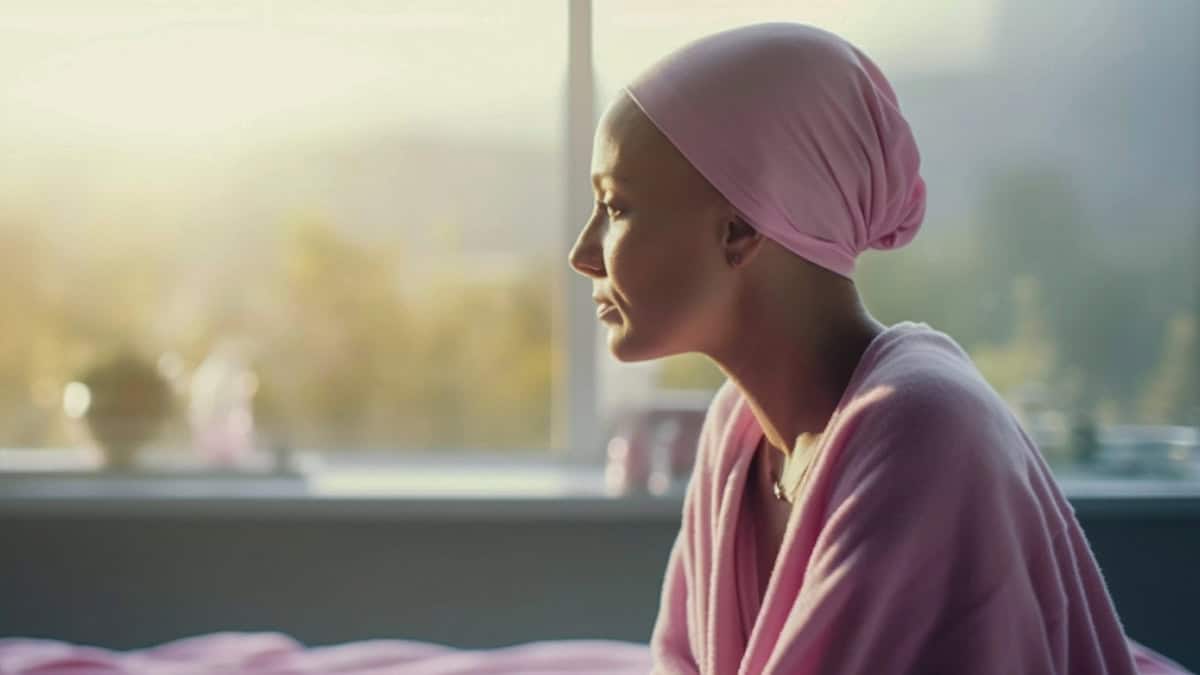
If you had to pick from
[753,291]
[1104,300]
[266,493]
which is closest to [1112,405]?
[1104,300]

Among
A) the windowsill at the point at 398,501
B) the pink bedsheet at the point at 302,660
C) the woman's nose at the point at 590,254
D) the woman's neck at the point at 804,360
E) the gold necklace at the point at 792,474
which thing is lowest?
the windowsill at the point at 398,501

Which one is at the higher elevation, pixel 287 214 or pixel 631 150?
pixel 631 150

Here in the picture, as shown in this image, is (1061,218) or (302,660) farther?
(1061,218)

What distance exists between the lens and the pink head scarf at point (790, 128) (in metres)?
1.25

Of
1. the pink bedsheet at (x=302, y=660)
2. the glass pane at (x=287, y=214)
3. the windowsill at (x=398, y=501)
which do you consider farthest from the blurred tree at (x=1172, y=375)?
the pink bedsheet at (x=302, y=660)

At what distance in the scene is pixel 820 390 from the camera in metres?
1.34

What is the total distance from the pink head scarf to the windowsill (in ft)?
4.53

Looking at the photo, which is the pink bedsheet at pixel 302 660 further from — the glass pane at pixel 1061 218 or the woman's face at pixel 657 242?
the glass pane at pixel 1061 218

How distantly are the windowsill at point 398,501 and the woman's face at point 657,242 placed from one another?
130 centimetres

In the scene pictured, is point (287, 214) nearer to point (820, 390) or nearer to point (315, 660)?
point (315, 660)

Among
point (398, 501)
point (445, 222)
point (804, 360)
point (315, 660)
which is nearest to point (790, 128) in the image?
point (804, 360)

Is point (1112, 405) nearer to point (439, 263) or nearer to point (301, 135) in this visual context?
point (439, 263)

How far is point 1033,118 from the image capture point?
9.43 ft

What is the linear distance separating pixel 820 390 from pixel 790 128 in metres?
0.25
